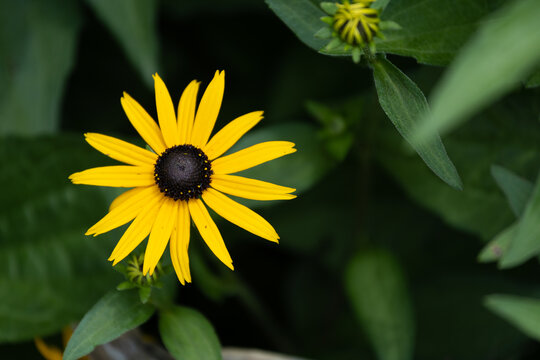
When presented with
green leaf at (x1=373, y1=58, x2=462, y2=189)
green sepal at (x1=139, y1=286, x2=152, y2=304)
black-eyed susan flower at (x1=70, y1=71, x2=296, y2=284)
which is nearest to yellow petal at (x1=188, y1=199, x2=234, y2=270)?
black-eyed susan flower at (x1=70, y1=71, x2=296, y2=284)

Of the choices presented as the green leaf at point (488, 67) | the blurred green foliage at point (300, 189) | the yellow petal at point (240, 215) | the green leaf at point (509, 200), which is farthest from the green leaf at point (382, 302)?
the green leaf at point (488, 67)

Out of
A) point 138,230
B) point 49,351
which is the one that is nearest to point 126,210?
point 138,230

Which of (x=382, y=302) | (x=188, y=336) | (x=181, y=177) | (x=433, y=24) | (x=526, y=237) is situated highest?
(x=433, y=24)

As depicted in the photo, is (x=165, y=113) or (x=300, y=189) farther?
(x=300, y=189)

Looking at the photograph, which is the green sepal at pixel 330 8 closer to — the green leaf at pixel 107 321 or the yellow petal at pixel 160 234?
the yellow petal at pixel 160 234

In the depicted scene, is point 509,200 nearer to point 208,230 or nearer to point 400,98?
point 400,98

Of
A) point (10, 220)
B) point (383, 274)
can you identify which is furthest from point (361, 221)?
point (10, 220)
